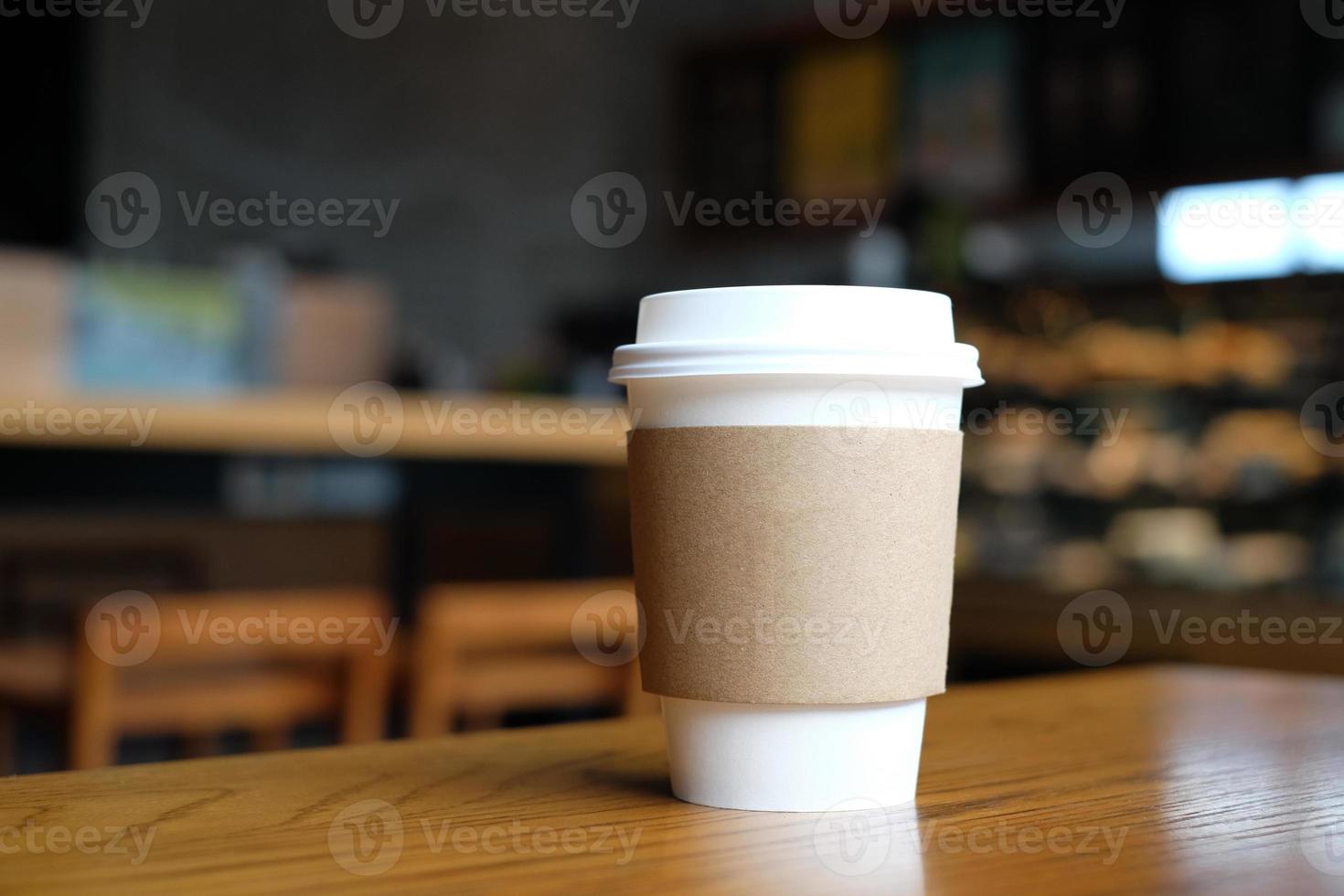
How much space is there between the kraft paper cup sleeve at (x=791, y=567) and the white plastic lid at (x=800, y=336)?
0.03m

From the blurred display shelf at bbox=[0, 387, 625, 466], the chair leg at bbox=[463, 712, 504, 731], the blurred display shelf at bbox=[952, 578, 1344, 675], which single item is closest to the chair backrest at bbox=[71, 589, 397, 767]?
the chair leg at bbox=[463, 712, 504, 731]

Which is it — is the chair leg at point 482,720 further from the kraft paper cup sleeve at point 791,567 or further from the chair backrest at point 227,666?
the kraft paper cup sleeve at point 791,567

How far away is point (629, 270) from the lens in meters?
6.53

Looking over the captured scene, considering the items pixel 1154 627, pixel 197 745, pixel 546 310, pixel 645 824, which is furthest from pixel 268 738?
pixel 546 310

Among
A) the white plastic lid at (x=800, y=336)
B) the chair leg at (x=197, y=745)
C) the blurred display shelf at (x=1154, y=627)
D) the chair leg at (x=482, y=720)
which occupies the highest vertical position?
the white plastic lid at (x=800, y=336)

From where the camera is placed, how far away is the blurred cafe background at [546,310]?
106 inches

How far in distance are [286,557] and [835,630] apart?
10.2 feet

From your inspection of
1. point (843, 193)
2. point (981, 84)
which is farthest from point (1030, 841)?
point (843, 193)

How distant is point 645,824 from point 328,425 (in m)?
2.45

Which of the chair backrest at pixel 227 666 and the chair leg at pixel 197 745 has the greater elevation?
the chair backrest at pixel 227 666

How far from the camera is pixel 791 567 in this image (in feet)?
2.06

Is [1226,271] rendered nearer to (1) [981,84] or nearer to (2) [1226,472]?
(2) [1226,472]

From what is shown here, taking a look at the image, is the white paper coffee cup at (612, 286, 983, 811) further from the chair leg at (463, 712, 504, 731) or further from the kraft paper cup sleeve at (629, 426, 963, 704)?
the chair leg at (463, 712, 504, 731)

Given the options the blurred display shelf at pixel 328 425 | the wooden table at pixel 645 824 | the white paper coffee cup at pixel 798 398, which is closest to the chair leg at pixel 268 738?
the blurred display shelf at pixel 328 425
